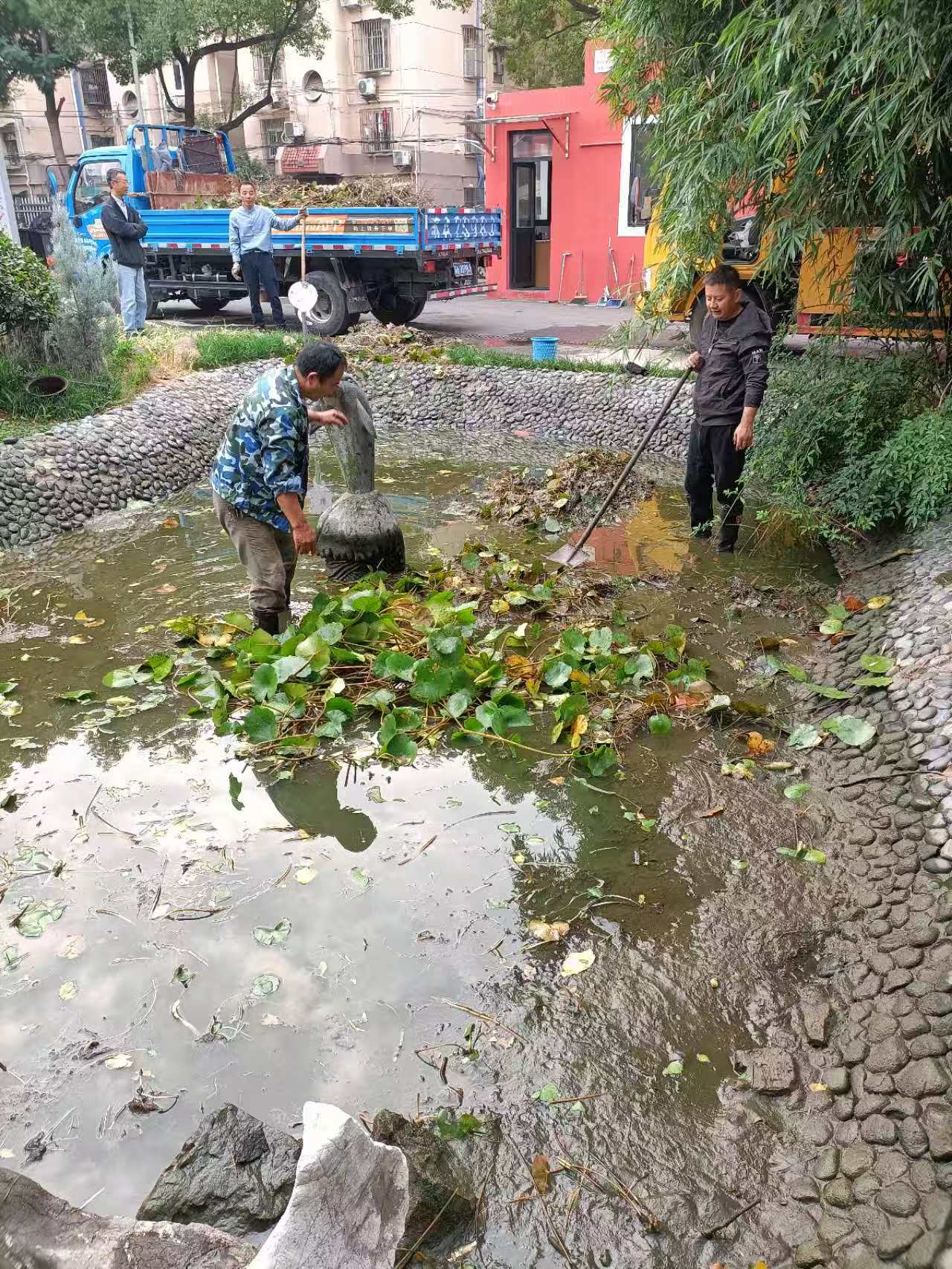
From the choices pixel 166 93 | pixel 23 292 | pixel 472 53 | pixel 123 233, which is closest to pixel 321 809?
pixel 23 292

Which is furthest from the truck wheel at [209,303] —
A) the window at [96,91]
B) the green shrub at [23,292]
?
the window at [96,91]

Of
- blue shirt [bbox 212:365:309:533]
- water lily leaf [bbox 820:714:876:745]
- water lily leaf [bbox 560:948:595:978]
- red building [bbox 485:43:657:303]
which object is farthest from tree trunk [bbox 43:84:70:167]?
water lily leaf [bbox 560:948:595:978]

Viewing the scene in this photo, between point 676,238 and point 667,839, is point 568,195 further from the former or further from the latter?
point 667,839

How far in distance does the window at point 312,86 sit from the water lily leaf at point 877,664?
3122 centimetres

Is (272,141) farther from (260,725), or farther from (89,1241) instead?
(89,1241)

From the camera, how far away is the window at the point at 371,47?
28.7m

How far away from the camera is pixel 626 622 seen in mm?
5414

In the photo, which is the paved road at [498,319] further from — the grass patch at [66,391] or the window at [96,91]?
the window at [96,91]

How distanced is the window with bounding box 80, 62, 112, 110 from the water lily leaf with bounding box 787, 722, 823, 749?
131 ft

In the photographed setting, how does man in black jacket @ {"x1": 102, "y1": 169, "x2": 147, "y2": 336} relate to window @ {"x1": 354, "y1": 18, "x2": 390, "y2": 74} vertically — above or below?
below

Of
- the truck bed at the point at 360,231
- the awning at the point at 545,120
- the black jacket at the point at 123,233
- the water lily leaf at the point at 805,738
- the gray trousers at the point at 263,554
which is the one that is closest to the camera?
the water lily leaf at the point at 805,738

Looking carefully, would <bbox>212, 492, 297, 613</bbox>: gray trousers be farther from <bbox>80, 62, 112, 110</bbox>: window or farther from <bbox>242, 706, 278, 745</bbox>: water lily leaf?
<bbox>80, 62, 112, 110</bbox>: window

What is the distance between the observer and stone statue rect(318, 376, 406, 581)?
5621 mm

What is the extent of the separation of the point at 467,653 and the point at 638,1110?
261cm
